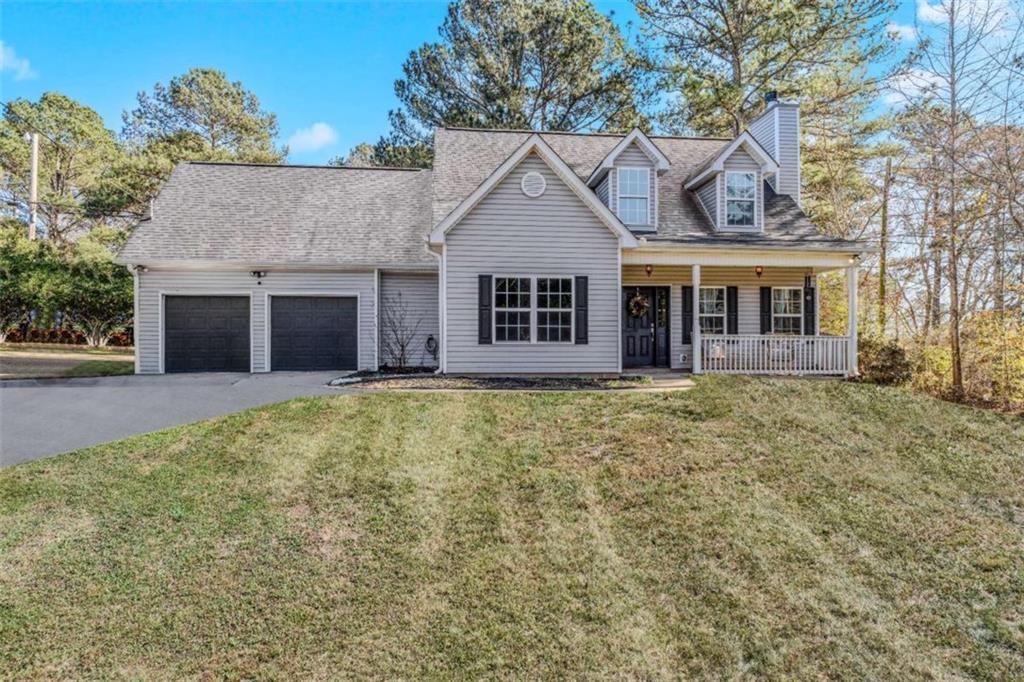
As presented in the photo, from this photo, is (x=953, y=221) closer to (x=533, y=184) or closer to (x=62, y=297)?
(x=533, y=184)

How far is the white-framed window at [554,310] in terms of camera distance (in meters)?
11.5

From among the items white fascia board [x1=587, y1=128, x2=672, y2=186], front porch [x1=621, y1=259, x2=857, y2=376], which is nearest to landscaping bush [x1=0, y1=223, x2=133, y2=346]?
white fascia board [x1=587, y1=128, x2=672, y2=186]

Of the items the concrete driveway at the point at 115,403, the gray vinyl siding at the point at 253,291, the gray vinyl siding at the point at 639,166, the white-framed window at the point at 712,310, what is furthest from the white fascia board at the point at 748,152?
the concrete driveway at the point at 115,403

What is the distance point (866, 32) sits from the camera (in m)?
17.9

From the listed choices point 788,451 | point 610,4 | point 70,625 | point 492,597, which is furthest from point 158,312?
point 610,4

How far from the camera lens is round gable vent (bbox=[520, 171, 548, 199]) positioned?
11.3m

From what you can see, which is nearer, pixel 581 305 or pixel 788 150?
pixel 581 305

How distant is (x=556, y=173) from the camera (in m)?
11.4

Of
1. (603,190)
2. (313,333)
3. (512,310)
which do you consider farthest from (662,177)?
(313,333)

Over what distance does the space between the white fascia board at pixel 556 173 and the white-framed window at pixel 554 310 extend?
1.51 meters

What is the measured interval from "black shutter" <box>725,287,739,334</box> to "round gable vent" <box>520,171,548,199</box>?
5.64 meters

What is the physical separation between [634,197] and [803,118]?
38.3 feet

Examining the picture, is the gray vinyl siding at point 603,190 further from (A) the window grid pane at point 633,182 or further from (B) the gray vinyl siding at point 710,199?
(B) the gray vinyl siding at point 710,199

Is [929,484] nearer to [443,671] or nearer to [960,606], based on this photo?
[960,606]
